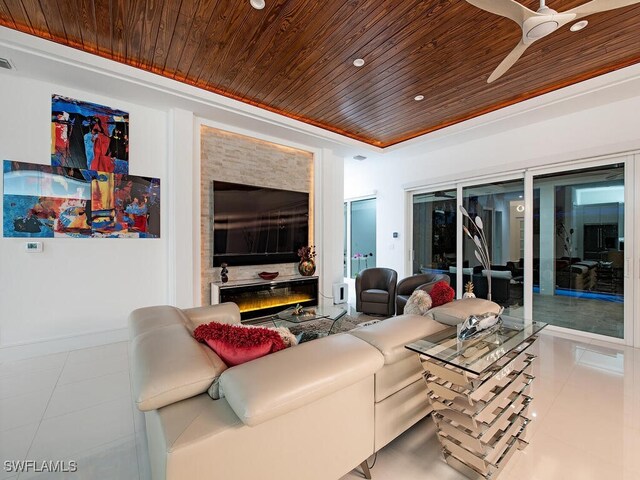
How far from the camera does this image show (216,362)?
1.35 meters

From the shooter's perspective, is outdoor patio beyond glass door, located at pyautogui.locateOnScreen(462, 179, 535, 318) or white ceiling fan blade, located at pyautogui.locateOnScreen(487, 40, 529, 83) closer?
white ceiling fan blade, located at pyautogui.locateOnScreen(487, 40, 529, 83)

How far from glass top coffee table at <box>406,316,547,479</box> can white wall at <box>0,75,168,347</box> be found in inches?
143

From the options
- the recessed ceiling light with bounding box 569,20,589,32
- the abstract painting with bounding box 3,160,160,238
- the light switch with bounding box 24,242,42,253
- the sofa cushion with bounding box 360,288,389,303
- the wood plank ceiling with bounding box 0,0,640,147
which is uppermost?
the wood plank ceiling with bounding box 0,0,640,147

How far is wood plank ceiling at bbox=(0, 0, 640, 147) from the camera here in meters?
2.41

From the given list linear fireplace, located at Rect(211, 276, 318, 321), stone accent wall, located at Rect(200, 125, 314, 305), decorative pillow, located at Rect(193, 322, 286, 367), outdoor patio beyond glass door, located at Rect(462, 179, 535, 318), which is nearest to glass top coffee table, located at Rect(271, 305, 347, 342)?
linear fireplace, located at Rect(211, 276, 318, 321)

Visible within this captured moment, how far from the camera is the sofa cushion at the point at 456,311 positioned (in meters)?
2.03

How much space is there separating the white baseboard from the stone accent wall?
1130 mm

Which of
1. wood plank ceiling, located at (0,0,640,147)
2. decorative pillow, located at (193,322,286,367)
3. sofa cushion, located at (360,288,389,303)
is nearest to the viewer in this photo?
decorative pillow, located at (193,322,286,367)

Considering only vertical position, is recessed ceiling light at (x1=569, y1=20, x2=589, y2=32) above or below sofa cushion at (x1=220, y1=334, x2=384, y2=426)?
above

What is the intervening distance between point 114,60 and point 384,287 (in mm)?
4632

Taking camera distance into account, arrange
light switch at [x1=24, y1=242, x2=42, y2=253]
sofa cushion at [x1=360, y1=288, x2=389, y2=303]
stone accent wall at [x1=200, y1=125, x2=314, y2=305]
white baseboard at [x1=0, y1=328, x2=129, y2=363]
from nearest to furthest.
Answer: white baseboard at [x1=0, y1=328, x2=129, y2=363]
light switch at [x1=24, y1=242, x2=42, y2=253]
stone accent wall at [x1=200, y1=125, x2=314, y2=305]
sofa cushion at [x1=360, y1=288, x2=389, y2=303]

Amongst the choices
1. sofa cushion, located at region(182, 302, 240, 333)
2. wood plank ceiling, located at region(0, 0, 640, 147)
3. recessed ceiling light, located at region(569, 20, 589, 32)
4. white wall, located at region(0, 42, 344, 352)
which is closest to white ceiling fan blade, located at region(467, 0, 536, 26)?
wood plank ceiling, located at region(0, 0, 640, 147)

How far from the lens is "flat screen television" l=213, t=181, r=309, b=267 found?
4.33 metres

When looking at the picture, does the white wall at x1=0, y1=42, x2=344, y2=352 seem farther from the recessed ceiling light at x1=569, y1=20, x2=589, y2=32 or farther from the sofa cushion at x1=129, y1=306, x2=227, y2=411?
the recessed ceiling light at x1=569, y1=20, x2=589, y2=32
